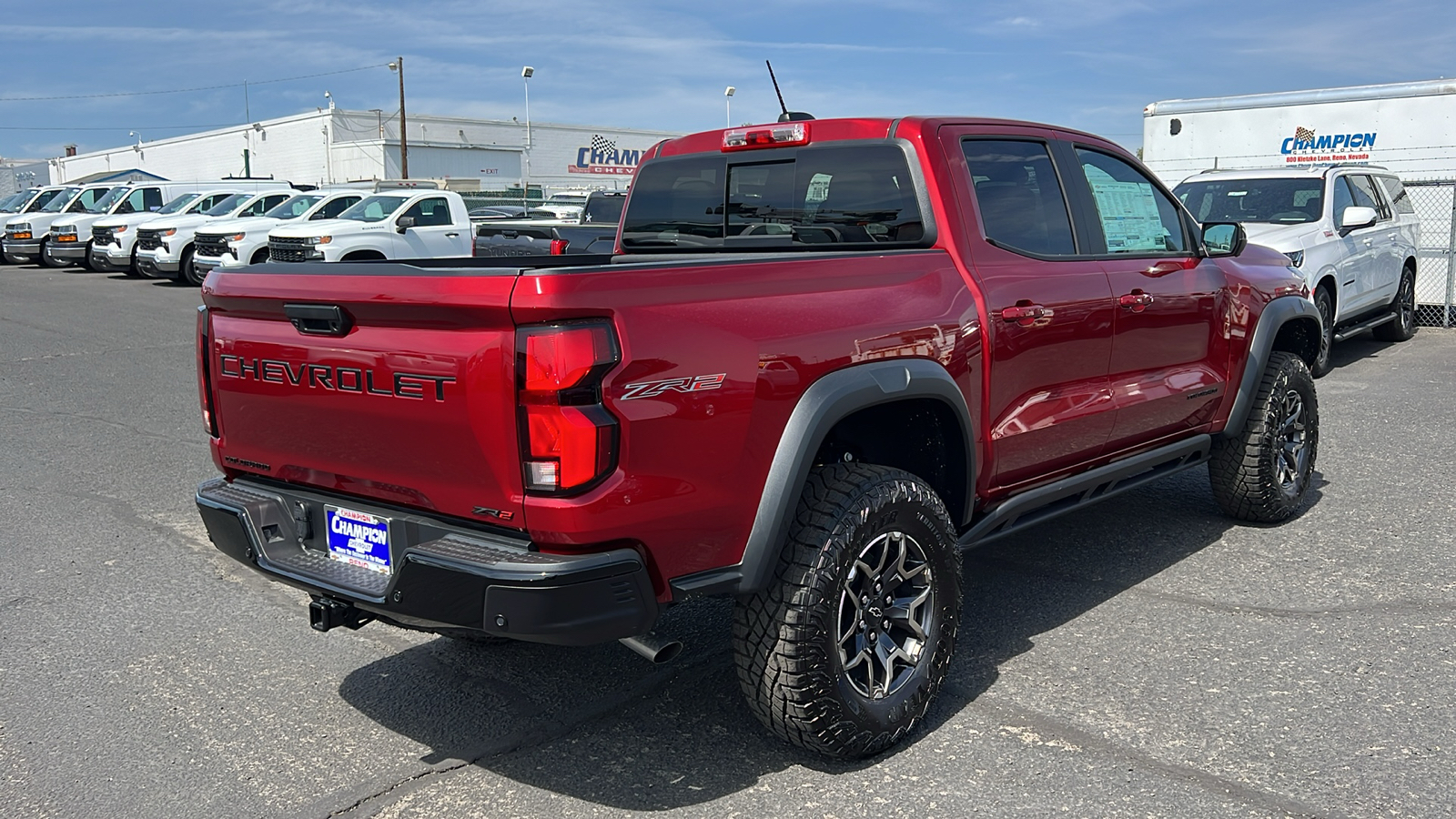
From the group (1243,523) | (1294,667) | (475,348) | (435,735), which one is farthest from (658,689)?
(1243,523)

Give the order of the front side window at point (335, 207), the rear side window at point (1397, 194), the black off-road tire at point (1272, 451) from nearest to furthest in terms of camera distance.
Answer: the black off-road tire at point (1272, 451) < the rear side window at point (1397, 194) < the front side window at point (335, 207)

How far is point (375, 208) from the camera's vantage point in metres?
17.6

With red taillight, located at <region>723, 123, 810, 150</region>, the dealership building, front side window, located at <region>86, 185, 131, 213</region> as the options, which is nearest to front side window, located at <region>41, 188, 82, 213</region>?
front side window, located at <region>86, 185, 131, 213</region>

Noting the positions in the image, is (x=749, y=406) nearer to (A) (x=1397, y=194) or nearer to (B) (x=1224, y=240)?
(B) (x=1224, y=240)

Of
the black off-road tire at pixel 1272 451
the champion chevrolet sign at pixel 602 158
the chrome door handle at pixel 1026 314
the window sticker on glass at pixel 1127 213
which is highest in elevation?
the champion chevrolet sign at pixel 602 158

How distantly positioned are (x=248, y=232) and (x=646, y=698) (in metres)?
16.7

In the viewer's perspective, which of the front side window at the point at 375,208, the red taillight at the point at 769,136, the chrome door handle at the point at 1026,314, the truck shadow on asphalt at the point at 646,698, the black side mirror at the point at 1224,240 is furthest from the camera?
the front side window at the point at 375,208

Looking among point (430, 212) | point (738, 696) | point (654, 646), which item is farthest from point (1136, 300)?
point (430, 212)

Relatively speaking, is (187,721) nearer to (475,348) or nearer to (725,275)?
(475,348)

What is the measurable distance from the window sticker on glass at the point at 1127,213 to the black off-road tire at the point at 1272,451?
3.55ft

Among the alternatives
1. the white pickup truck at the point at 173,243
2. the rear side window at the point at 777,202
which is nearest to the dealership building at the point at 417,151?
the white pickup truck at the point at 173,243

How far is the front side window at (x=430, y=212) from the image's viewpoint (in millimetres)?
17547

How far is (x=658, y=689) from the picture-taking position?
3975 mm

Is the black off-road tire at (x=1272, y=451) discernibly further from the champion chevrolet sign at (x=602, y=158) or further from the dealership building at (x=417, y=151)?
the champion chevrolet sign at (x=602, y=158)
